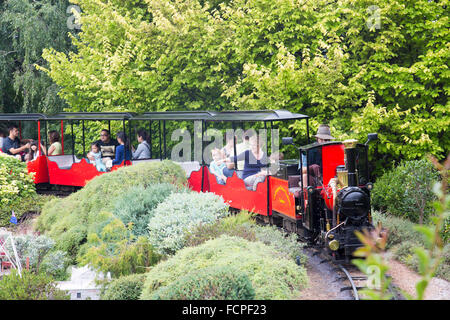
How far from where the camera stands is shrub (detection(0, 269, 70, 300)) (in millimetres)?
7680

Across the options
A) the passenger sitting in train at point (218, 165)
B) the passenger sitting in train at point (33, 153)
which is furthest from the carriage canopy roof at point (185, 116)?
the passenger sitting in train at point (33, 153)

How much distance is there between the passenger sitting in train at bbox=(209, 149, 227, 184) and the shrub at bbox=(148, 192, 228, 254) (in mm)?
2979

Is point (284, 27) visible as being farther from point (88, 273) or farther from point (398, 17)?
point (88, 273)

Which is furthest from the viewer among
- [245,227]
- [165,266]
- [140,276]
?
[245,227]

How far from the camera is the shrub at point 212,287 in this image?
627 cm

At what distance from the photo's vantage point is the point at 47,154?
19.0 meters

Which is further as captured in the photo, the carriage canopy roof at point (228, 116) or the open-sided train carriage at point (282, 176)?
the carriage canopy roof at point (228, 116)

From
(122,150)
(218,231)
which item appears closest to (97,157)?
(122,150)

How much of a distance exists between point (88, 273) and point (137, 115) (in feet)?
27.1

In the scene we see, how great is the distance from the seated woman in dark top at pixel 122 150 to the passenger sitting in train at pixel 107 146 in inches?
15.8

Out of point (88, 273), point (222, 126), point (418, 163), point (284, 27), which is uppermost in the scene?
point (284, 27)

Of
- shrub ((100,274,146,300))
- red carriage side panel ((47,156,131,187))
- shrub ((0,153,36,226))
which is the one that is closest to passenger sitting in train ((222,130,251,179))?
red carriage side panel ((47,156,131,187))

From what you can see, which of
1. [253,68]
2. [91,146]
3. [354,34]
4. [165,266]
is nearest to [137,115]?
[91,146]

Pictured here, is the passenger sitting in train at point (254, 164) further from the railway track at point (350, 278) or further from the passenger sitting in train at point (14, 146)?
the passenger sitting in train at point (14, 146)
